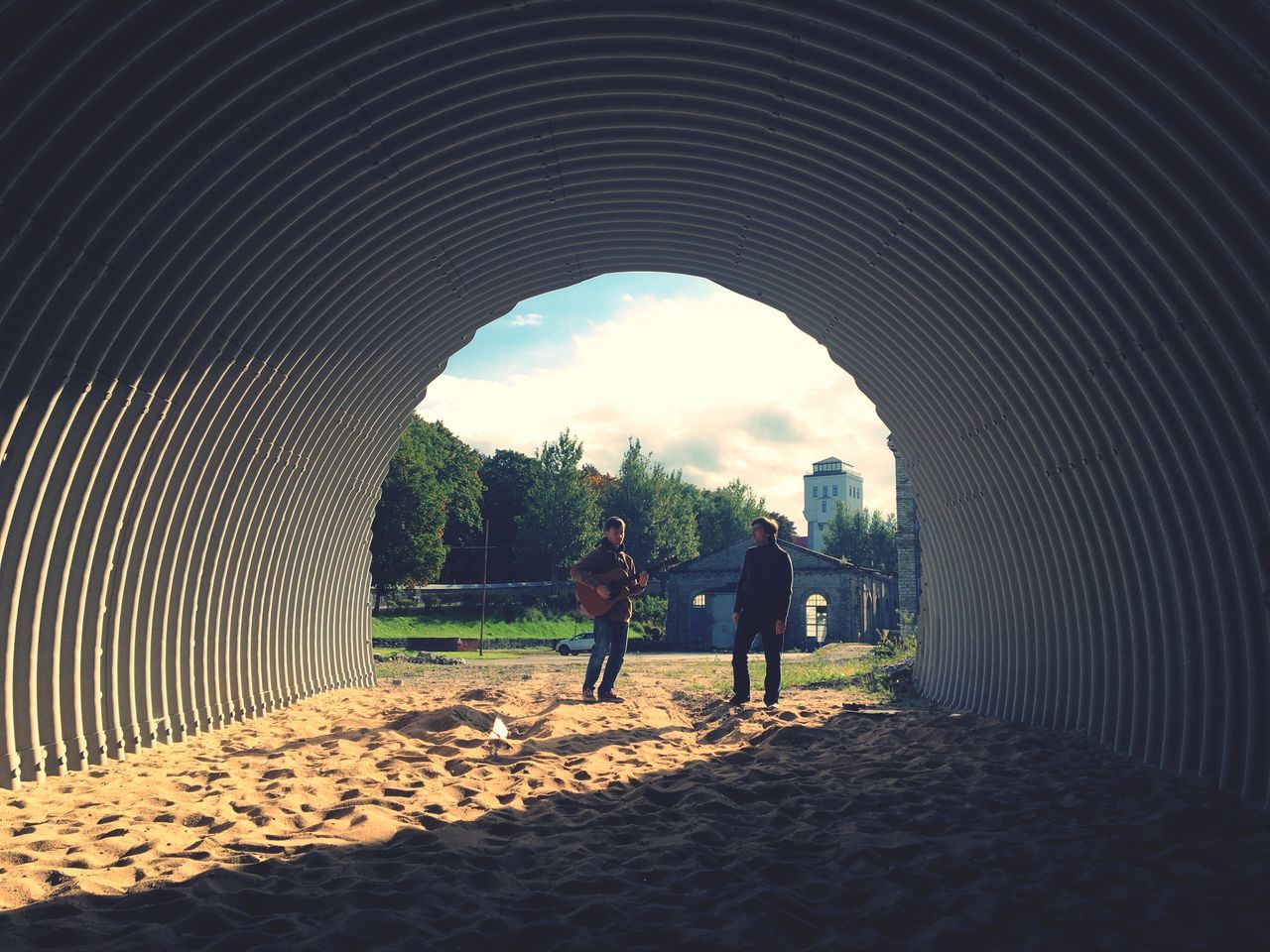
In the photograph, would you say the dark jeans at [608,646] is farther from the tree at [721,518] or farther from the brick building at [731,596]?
the tree at [721,518]

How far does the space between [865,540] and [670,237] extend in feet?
255

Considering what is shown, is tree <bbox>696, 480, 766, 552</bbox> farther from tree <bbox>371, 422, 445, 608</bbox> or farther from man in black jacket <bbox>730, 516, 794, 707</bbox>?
man in black jacket <bbox>730, 516, 794, 707</bbox>

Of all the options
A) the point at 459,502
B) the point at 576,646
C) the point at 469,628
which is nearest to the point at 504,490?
the point at 459,502

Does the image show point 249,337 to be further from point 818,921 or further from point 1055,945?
point 1055,945

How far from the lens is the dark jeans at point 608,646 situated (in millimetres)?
10844

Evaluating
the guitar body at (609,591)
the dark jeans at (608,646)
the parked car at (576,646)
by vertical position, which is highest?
the guitar body at (609,591)

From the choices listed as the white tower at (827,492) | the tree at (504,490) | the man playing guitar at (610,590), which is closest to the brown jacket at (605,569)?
the man playing guitar at (610,590)

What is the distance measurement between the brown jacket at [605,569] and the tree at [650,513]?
5557 centimetres

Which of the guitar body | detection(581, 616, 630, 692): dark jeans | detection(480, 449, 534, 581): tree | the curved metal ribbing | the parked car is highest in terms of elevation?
detection(480, 449, 534, 581): tree

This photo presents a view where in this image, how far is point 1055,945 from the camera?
342 centimetres

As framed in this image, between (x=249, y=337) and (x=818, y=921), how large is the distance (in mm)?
6118

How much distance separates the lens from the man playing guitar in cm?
1072

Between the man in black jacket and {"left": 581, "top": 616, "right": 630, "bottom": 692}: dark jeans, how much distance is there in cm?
133

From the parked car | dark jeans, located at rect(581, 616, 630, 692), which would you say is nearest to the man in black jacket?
dark jeans, located at rect(581, 616, 630, 692)
